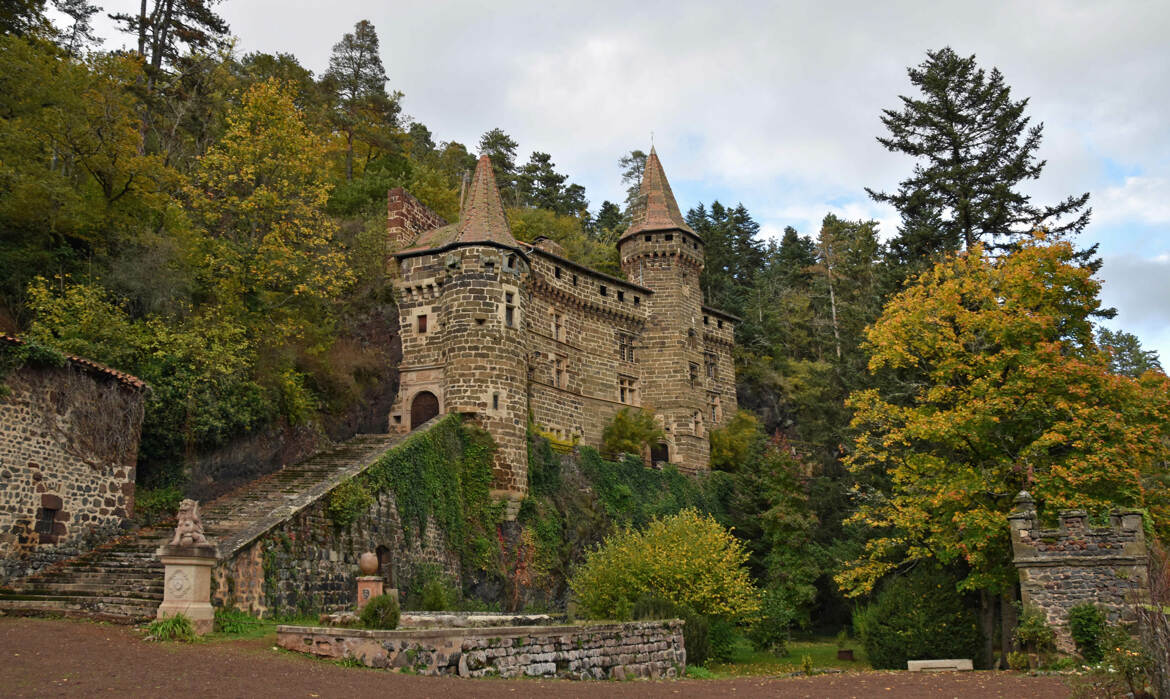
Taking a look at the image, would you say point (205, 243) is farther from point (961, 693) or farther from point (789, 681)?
point (961, 693)

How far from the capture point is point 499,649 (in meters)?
13.9

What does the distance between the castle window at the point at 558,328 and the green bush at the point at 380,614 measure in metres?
23.6

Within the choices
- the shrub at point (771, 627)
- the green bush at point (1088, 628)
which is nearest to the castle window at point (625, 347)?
the shrub at point (771, 627)

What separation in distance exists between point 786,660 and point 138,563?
21069 mm

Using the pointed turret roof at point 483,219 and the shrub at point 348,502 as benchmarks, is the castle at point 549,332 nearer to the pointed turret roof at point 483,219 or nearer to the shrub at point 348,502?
the pointed turret roof at point 483,219

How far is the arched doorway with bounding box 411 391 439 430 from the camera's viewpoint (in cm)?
3120

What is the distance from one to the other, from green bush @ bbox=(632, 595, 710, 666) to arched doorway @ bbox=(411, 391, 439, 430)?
12.3m

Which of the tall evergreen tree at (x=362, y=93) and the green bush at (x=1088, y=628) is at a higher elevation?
the tall evergreen tree at (x=362, y=93)

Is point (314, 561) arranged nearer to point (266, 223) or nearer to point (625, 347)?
point (266, 223)

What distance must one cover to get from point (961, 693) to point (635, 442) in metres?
24.9

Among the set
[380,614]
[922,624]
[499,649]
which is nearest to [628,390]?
[922,624]

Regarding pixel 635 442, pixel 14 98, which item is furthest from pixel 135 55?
pixel 635 442

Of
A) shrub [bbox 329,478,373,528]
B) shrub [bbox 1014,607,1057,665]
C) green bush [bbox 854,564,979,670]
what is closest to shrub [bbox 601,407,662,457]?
green bush [bbox 854,564,979,670]

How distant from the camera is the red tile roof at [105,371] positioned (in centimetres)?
1886
